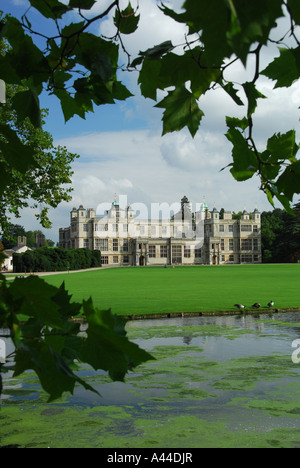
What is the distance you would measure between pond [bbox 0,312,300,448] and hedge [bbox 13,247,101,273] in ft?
102

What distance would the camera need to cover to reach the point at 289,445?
3.36 m

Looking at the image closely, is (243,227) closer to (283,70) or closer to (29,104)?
(283,70)

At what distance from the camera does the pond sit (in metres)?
3.55

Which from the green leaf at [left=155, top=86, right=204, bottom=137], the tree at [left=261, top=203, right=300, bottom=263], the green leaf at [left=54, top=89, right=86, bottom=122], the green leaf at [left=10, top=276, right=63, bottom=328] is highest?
the tree at [left=261, top=203, right=300, bottom=263]

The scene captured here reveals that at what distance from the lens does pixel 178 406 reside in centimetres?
431

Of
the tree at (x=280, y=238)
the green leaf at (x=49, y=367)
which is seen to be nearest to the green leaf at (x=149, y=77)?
the green leaf at (x=49, y=367)

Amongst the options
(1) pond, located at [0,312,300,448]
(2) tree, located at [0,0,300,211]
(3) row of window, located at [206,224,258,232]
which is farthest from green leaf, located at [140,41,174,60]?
(3) row of window, located at [206,224,258,232]

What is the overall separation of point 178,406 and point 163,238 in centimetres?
6072

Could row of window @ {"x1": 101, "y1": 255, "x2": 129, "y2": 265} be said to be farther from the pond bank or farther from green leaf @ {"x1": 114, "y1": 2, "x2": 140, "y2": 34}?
green leaf @ {"x1": 114, "y1": 2, "x2": 140, "y2": 34}

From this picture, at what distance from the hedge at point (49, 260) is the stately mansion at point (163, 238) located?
12434mm

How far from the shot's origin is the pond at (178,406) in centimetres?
355

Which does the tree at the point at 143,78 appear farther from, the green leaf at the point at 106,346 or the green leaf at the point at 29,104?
the green leaf at the point at 106,346

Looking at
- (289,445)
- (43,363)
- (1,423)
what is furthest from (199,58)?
(1,423)

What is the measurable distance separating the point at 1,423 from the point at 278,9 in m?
4.21
